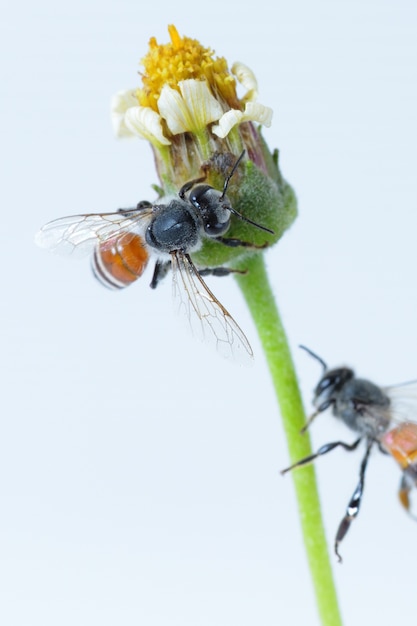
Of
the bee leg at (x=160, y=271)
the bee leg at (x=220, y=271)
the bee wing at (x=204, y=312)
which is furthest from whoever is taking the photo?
the bee leg at (x=160, y=271)

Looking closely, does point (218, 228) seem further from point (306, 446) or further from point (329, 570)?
point (329, 570)

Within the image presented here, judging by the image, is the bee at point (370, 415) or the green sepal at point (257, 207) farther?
the bee at point (370, 415)

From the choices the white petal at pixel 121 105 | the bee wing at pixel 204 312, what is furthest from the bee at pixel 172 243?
the white petal at pixel 121 105

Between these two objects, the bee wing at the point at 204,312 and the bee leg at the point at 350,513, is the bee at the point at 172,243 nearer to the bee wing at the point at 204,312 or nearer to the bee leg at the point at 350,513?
the bee wing at the point at 204,312

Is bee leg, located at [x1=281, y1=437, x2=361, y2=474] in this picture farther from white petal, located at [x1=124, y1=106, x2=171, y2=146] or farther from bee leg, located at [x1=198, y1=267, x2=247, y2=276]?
white petal, located at [x1=124, y1=106, x2=171, y2=146]

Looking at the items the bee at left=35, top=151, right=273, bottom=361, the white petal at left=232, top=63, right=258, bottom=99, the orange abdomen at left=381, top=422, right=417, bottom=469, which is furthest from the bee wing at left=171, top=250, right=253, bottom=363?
the orange abdomen at left=381, top=422, right=417, bottom=469

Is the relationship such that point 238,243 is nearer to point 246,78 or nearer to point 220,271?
point 220,271
